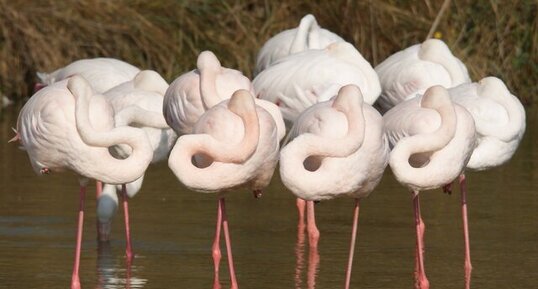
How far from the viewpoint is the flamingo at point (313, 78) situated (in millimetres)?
10289

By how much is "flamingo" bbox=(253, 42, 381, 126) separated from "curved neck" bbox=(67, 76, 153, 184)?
265 centimetres

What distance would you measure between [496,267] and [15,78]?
1081 centimetres

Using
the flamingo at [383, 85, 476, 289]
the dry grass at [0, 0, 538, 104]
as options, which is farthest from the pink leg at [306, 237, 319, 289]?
the dry grass at [0, 0, 538, 104]

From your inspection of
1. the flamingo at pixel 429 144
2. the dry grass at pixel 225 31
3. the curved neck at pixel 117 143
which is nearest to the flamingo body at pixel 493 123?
the flamingo at pixel 429 144

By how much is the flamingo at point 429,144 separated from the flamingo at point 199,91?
46.0 inches

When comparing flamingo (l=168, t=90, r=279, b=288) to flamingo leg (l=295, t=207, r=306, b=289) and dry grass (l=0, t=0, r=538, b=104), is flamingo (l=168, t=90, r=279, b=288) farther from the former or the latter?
dry grass (l=0, t=0, r=538, b=104)

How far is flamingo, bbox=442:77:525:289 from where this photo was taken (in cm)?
912

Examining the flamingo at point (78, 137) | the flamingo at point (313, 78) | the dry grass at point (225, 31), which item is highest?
the dry grass at point (225, 31)

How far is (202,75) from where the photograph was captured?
8.97 meters

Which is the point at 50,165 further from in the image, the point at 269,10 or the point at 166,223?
the point at 269,10

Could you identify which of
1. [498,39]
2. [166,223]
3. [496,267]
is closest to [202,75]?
[166,223]

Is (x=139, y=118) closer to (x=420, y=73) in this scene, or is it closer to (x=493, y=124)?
(x=493, y=124)

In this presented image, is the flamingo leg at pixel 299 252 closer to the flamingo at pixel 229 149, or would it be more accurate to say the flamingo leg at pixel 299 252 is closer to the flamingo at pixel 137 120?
the flamingo at pixel 229 149

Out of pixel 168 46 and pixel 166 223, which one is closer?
pixel 166 223
